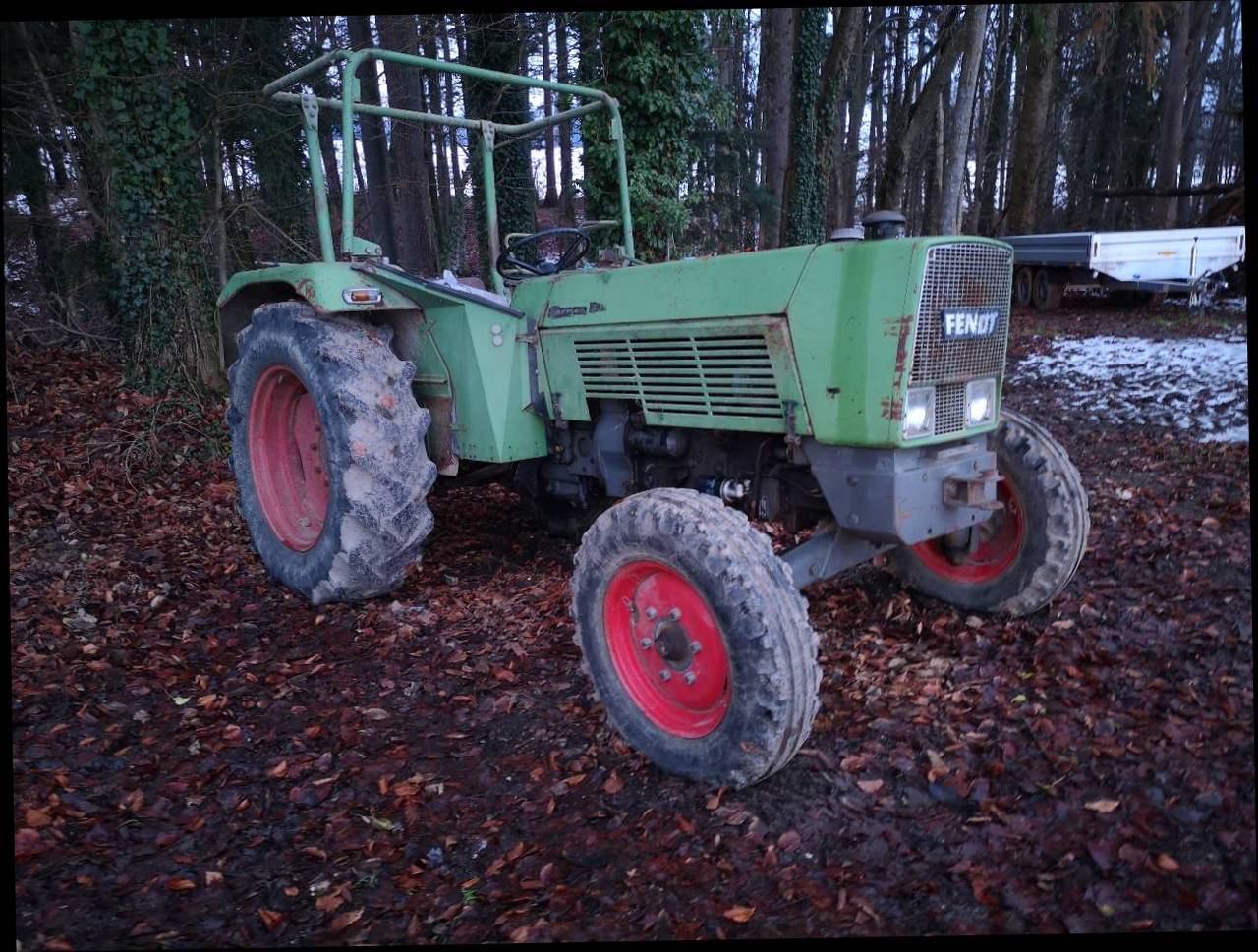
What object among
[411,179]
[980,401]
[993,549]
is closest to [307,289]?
[980,401]

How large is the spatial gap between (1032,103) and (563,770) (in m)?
10.4

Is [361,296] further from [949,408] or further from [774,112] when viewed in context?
[774,112]

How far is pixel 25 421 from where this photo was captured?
6305 millimetres

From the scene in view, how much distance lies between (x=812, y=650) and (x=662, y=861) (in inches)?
27.6

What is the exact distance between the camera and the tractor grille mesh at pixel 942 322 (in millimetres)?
2463

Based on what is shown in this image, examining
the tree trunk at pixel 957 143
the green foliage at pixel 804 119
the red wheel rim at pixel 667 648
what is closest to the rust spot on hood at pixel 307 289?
the red wheel rim at pixel 667 648

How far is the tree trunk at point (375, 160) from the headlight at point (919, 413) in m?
8.96

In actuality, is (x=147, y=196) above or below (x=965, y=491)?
above

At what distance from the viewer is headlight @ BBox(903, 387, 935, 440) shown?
2.50 meters

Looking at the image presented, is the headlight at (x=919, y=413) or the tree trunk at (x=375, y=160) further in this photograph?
the tree trunk at (x=375, y=160)

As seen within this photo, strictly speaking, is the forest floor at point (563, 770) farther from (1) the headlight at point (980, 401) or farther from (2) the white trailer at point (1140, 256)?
(2) the white trailer at point (1140, 256)

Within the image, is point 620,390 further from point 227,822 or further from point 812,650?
point 227,822

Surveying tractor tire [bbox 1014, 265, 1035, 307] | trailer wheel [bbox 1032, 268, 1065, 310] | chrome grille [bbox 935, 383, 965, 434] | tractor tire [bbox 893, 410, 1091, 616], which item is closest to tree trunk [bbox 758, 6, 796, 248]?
tractor tire [bbox 1014, 265, 1035, 307]

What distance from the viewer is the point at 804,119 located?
10.3 metres
